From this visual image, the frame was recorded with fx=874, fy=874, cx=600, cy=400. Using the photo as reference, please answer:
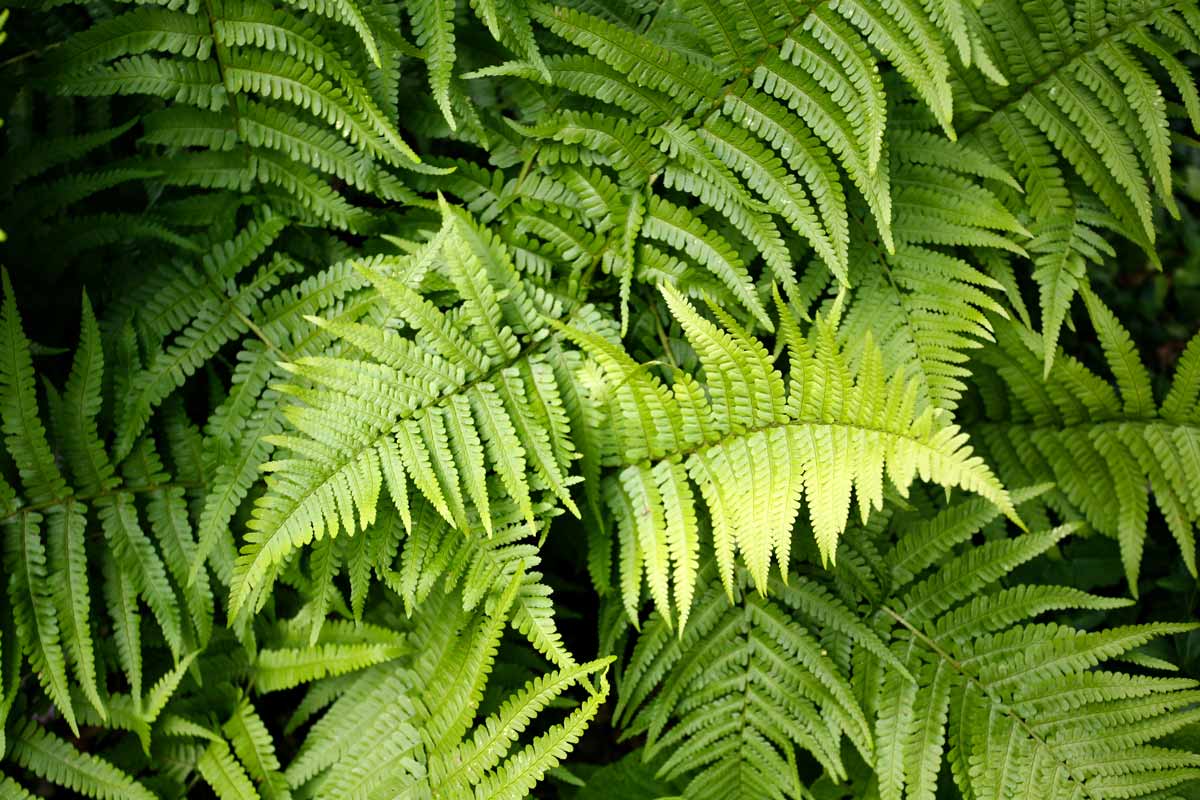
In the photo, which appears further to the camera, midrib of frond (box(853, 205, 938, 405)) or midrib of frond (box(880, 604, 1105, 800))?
midrib of frond (box(853, 205, 938, 405))

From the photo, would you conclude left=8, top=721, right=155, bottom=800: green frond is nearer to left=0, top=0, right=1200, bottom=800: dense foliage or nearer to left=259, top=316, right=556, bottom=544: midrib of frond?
left=0, top=0, right=1200, bottom=800: dense foliage

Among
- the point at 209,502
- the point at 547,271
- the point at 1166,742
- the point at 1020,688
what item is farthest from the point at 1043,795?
the point at 209,502

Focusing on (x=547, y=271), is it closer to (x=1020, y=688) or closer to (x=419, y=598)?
(x=419, y=598)

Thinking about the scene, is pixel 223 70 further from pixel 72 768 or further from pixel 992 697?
pixel 992 697

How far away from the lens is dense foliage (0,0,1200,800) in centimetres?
209

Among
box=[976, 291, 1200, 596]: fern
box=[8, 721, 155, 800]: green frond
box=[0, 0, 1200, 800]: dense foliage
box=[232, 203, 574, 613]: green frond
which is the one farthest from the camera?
box=[976, 291, 1200, 596]: fern

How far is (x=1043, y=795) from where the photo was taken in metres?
2.24

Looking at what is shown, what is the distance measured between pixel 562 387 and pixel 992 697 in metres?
1.45

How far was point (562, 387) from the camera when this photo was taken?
2.29m

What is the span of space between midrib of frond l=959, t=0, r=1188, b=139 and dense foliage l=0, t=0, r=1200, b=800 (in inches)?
0.6

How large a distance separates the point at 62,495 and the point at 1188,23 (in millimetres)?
3201

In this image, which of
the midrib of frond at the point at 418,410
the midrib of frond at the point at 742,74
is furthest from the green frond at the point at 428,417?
the midrib of frond at the point at 742,74

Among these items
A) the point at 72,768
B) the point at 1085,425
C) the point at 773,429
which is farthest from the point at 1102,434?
the point at 72,768

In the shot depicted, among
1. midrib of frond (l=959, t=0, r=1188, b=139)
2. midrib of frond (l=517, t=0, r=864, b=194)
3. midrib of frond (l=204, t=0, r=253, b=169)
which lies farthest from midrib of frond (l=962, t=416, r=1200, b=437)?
midrib of frond (l=204, t=0, r=253, b=169)
